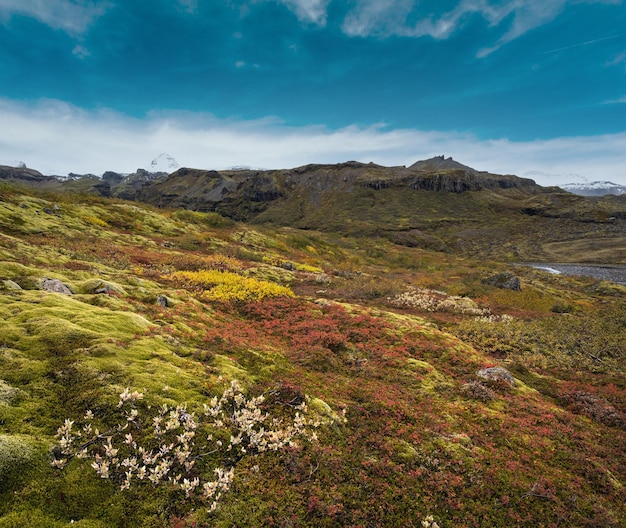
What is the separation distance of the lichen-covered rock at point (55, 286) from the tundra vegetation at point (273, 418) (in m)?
0.22

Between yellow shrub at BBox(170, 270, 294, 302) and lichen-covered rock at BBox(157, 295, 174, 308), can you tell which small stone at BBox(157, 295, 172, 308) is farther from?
yellow shrub at BBox(170, 270, 294, 302)

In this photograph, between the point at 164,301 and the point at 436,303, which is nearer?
the point at 164,301

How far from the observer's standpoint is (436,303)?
31.5 m

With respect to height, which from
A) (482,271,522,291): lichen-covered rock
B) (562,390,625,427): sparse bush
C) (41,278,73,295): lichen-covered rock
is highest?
(41,278,73,295): lichen-covered rock

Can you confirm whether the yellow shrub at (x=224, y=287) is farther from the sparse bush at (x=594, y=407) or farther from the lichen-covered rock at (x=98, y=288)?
the sparse bush at (x=594, y=407)

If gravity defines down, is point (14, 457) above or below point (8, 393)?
below

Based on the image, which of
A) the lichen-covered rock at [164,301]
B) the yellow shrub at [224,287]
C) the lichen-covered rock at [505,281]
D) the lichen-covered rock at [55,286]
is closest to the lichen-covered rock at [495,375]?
the yellow shrub at [224,287]

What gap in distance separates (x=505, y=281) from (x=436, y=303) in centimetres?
1850

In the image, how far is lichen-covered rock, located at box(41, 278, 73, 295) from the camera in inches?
541

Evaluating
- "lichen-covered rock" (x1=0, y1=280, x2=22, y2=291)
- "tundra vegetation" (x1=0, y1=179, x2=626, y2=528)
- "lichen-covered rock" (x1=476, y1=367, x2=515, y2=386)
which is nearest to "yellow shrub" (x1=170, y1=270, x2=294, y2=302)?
"tundra vegetation" (x1=0, y1=179, x2=626, y2=528)

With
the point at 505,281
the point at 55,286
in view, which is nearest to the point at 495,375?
the point at 55,286

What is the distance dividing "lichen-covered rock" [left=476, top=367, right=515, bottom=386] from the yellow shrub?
15.6 m

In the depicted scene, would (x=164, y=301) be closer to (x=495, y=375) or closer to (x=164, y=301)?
(x=164, y=301)

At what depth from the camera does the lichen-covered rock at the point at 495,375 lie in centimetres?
1474
